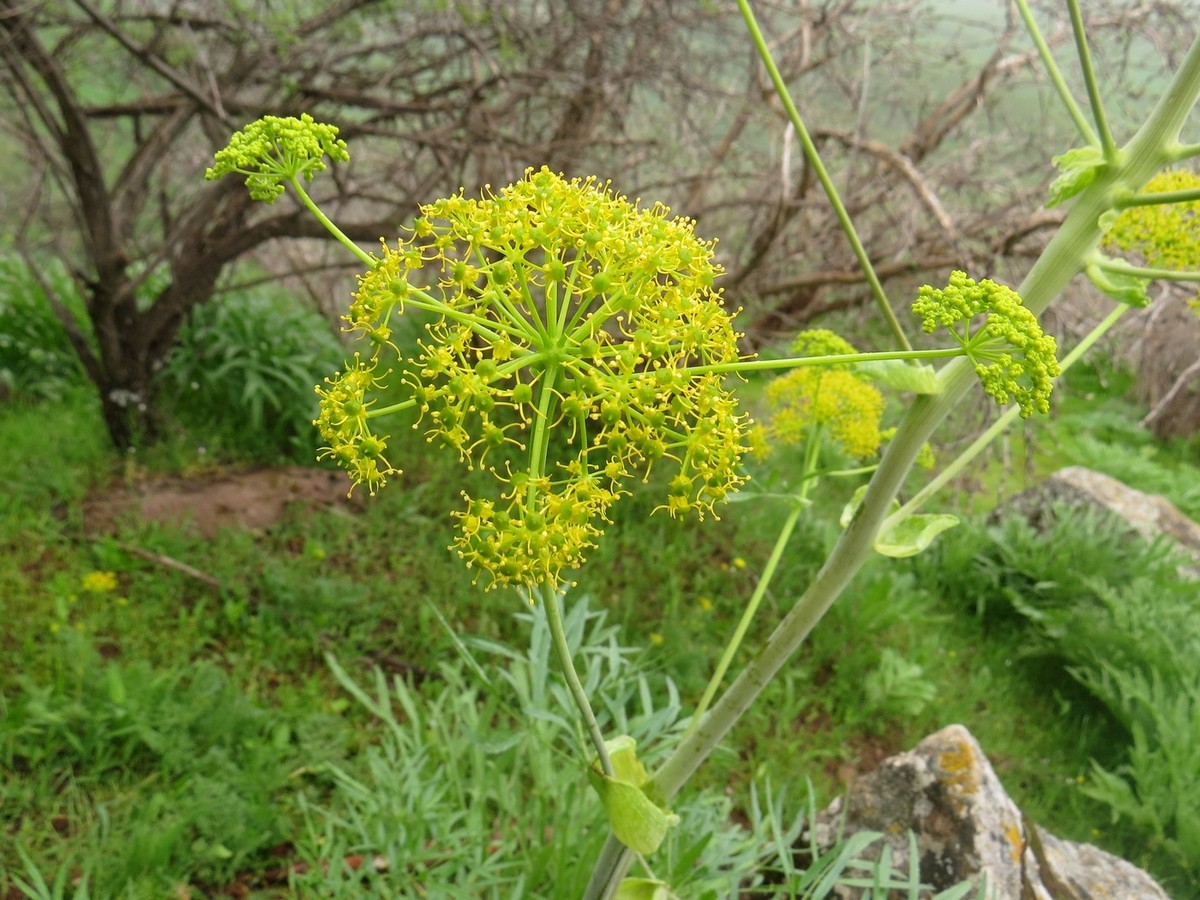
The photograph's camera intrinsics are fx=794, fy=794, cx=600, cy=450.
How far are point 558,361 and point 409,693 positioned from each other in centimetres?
277

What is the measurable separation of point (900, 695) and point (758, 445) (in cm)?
269

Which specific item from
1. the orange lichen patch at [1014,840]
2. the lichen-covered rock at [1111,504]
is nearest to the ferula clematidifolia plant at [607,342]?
the orange lichen patch at [1014,840]

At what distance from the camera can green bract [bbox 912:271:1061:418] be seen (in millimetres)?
979

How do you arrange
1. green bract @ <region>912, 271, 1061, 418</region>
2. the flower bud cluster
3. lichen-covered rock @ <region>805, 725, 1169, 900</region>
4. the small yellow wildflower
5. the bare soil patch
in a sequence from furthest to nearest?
the bare soil patch < the small yellow wildflower < lichen-covered rock @ <region>805, 725, 1169, 900</region> < the flower bud cluster < green bract @ <region>912, 271, 1061, 418</region>

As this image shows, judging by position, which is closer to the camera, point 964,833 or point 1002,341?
point 1002,341

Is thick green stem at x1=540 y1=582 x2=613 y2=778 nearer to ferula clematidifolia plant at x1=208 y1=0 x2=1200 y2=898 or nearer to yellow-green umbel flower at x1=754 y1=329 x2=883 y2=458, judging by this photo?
ferula clematidifolia plant at x1=208 y1=0 x2=1200 y2=898

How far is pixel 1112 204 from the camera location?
1.21 m

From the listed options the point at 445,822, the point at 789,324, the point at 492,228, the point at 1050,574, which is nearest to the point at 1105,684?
the point at 1050,574

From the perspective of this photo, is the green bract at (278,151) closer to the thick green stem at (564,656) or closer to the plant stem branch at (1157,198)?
the thick green stem at (564,656)

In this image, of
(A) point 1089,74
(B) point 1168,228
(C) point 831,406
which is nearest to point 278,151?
(A) point 1089,74

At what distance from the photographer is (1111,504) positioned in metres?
5.71

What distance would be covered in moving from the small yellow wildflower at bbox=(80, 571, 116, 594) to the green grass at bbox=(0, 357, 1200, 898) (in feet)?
0.21

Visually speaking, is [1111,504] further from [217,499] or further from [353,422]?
[353,422]

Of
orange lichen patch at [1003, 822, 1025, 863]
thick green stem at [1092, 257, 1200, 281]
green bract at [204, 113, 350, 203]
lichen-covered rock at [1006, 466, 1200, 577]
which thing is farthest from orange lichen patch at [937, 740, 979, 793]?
lichen-covered rock at [1006, 466, 1200, 577]
